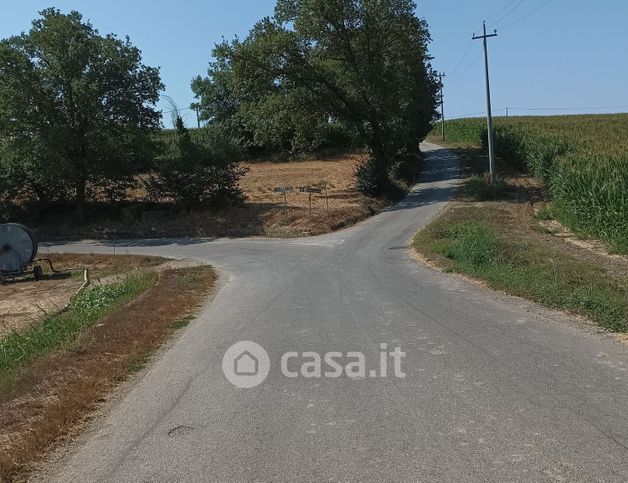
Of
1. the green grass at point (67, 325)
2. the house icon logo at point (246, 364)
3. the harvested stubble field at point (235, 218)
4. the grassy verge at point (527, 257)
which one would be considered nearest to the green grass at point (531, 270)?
the grassy verge at point (527, 257)

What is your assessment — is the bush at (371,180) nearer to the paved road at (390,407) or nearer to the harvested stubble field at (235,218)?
the harvested stubble field at (235,218)

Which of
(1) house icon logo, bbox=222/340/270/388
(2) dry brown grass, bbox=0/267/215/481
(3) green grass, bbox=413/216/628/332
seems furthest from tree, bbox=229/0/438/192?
(1) house icon logo, bbox=222/340/270/388

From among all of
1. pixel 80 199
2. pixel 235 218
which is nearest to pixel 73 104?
pixel 80 199

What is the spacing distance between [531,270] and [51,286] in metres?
18.2

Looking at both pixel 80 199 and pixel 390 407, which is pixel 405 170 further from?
pixel 390 407

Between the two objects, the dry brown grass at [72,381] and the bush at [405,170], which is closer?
the dry brown grass at [72,381]

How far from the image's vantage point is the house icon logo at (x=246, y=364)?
22.9 feet

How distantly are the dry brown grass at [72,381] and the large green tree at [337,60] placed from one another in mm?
27006

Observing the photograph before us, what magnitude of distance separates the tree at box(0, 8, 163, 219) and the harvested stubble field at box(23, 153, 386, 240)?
2.88m

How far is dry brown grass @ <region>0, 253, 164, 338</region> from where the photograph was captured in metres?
17.4

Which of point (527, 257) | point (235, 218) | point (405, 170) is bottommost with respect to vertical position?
point (527, 257)

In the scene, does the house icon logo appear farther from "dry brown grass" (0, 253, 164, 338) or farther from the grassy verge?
"dry brown grass" (0, 253, 164, 338)

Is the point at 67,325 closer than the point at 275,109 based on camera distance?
Yes

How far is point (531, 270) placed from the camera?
45.0ft
